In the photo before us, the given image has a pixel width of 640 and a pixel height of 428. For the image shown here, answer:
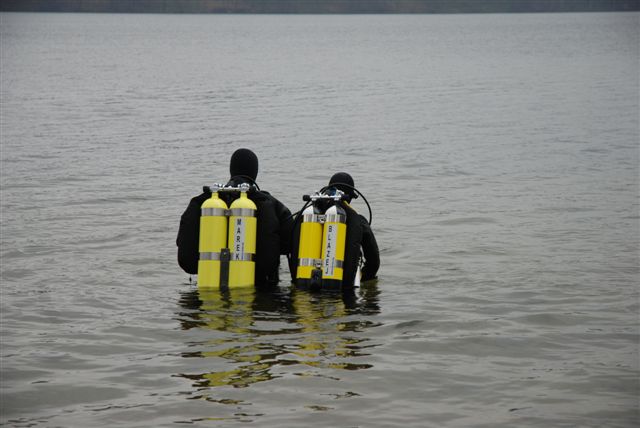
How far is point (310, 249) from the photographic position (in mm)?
8602

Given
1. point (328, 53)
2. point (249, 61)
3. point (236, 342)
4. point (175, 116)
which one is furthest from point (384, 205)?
point (328, 53)

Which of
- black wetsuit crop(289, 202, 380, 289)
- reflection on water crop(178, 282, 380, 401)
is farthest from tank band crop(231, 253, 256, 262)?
black wetsuit crop(289, 202, 380, 289)

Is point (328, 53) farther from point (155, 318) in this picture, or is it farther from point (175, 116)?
point (155, 318)

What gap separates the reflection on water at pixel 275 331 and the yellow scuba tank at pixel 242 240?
178mm

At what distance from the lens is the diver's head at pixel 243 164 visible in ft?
29.4

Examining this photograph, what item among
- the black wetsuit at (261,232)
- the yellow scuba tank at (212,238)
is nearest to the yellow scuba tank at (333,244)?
the black wetsuit at (261,232)

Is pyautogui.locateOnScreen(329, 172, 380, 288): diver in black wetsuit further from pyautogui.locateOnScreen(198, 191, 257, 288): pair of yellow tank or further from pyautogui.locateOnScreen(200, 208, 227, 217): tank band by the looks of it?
pyautogui.locateOnScreen(200, 208, 227, 217): tank band

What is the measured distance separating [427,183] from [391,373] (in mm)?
10423

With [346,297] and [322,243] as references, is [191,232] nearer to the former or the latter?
[322,243]

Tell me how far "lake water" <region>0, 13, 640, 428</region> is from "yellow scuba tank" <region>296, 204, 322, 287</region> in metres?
0.26


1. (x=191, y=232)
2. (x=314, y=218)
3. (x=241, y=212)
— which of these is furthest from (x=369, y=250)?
(x=191, y=232)

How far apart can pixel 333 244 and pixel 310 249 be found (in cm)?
24

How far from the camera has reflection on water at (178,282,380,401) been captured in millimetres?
7129

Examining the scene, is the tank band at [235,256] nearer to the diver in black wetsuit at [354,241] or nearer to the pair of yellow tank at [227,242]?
the pair of yellow tank at [227,242]
